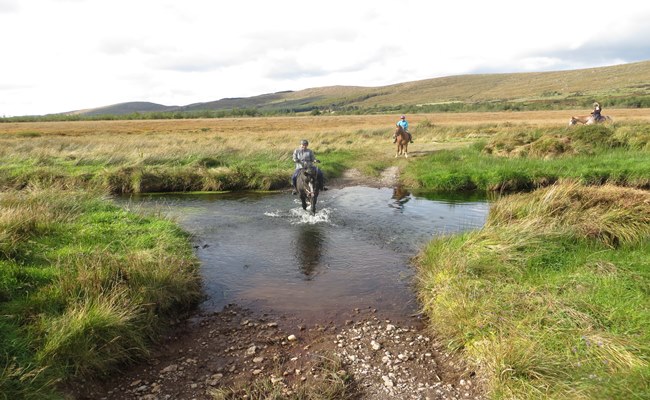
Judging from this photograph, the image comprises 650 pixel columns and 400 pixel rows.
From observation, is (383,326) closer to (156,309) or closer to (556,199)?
(156,309)

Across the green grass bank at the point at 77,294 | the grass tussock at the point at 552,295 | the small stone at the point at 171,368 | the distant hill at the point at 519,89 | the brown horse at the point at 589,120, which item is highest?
the distant hill at the point at 519,89

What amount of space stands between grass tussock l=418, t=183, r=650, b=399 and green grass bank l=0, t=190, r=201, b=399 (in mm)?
4660

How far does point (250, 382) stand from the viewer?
5590 mm

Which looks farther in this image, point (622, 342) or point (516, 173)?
point (516, 173)

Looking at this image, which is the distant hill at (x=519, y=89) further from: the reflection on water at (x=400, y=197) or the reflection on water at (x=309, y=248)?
the reflection on water at (x=309, y=248)

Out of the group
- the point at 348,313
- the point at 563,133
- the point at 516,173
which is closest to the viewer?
the point at 348,313

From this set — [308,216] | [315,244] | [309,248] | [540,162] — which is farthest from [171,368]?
[540,162]

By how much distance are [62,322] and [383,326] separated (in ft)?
15.6

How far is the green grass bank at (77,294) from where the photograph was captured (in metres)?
5.18

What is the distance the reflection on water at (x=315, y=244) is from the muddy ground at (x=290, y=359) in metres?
0.62

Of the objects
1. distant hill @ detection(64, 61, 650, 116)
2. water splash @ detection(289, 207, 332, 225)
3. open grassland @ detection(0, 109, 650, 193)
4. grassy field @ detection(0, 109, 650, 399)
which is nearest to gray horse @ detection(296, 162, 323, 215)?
water splash @ detection(289, 207, 332, 225)

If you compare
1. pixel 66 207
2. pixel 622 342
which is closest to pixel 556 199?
pixel 622 342

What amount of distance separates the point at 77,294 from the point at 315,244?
6.25m

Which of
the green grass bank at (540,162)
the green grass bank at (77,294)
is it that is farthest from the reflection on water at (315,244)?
the green grass bank at (540,162)
